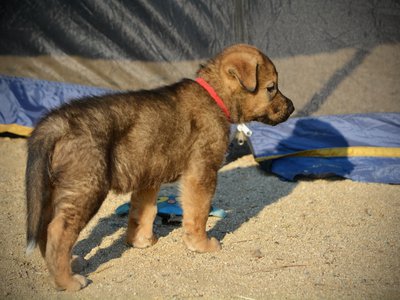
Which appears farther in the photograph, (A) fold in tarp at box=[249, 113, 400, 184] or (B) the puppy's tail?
(A) fold in tarp at box=[249, 113, 400, 184]

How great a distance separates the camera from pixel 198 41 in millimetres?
8008

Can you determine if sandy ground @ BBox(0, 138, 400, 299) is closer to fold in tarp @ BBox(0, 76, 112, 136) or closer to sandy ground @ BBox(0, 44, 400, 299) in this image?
sandy ground @ BBox(0, 44, 400, 299)

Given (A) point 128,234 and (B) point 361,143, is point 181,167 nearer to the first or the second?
(A) point 128,234

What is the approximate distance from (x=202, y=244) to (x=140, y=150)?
3.61ft

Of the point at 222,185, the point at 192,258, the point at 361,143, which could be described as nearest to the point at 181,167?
the point at 192,258

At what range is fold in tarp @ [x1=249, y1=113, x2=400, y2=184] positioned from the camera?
24.2 feet

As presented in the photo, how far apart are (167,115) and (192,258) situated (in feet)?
4.34

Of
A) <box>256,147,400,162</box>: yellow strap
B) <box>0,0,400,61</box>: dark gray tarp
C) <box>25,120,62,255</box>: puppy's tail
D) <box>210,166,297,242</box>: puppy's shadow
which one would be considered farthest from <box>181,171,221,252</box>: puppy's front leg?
<box>0,0,400,61</box>: dark gray tarp

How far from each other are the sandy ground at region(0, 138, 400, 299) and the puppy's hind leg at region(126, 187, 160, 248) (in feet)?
0.34

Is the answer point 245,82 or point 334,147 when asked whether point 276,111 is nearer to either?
point 245,82

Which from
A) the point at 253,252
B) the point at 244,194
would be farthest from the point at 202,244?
the point at 244,194

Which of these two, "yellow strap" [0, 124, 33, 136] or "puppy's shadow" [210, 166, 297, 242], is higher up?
"puppy's shadow" [210, 166, 297, 242]

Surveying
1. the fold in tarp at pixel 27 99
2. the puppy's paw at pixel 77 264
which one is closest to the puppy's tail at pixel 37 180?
the puppy's paw at pixel 77 264

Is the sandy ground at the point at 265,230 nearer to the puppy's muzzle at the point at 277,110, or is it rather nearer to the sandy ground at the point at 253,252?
the sandy ground at the point at 253,252
